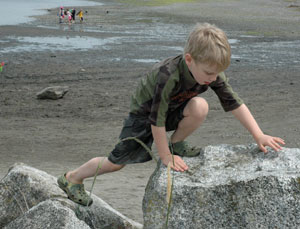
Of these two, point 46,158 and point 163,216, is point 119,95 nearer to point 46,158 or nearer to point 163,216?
point 46,158

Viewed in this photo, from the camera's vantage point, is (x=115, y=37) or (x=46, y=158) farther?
(x=115, y=37)

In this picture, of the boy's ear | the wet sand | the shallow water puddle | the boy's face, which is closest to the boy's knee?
the boy's face

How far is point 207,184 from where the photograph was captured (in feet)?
11.6

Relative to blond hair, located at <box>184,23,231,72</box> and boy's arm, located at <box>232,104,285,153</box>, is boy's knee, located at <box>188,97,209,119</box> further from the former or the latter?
blond hair, located at <box>184,23,231,72</box>

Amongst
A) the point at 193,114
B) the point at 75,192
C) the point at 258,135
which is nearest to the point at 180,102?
the point at 193,114

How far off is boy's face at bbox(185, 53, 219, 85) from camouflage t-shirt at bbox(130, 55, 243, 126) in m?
0.11

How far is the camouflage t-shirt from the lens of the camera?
3.72 m

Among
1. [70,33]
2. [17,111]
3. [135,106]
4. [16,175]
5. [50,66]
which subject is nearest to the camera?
[135,106]

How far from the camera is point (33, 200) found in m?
4.46

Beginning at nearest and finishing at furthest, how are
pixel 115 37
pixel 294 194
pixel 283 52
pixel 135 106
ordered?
pixel 294 194 → pixel 135 106 → pixel 283 52 → pixel 115 37

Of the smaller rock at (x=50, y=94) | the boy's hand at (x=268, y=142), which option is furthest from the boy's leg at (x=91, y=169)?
the smaller rock at (x=50, y=94)

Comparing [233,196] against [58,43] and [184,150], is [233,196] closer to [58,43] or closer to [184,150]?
[184,150]

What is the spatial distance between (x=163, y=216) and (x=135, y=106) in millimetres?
957

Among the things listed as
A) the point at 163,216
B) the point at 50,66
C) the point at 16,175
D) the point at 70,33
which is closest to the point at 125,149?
the point at 163,216
